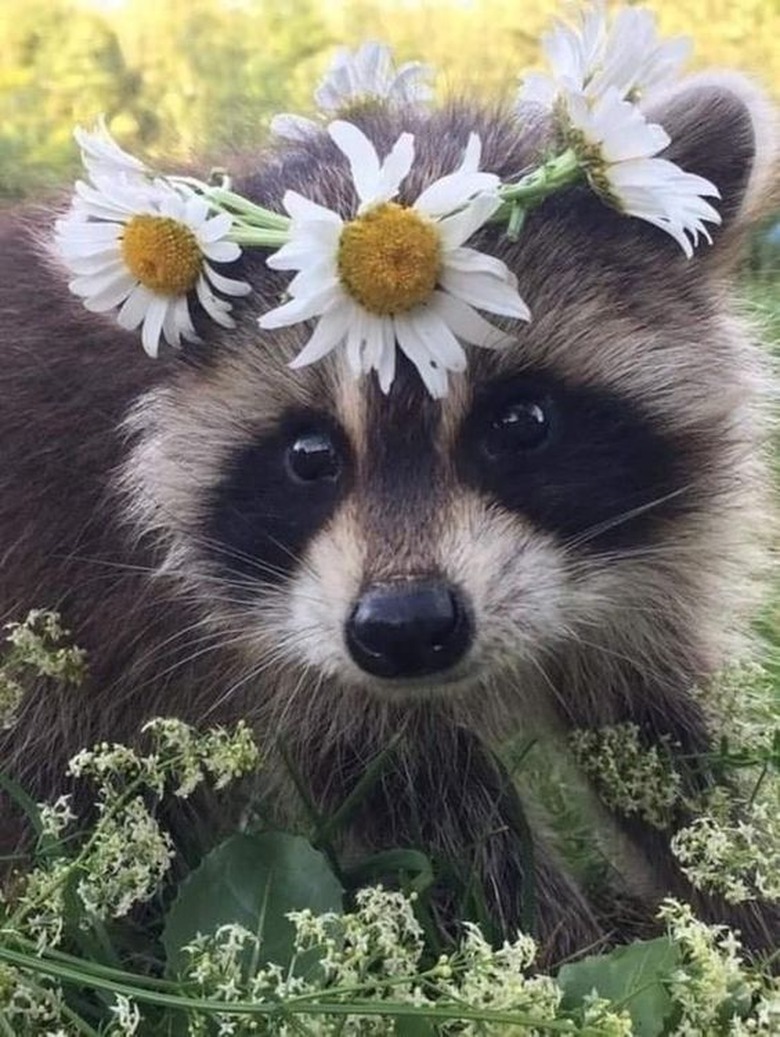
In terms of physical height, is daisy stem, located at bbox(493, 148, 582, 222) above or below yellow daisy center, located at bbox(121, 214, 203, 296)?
above

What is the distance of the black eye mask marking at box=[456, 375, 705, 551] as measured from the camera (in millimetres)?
1595

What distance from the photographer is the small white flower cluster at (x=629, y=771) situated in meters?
1.77

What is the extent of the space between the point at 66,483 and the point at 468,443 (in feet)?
1.47

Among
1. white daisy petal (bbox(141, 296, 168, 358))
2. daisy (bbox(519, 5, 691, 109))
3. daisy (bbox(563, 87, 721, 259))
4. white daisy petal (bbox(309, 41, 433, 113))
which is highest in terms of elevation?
daisy (bbox(519, 5, 691, 109))

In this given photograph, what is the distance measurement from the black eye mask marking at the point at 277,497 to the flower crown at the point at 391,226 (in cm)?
11

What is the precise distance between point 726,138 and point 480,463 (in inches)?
15.3

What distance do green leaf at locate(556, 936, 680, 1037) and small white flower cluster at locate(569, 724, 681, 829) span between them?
238 mm

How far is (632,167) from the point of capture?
157 centimetres

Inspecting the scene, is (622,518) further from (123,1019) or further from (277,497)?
(123,1019)

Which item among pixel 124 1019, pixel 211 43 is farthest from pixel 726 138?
pixel 211 43

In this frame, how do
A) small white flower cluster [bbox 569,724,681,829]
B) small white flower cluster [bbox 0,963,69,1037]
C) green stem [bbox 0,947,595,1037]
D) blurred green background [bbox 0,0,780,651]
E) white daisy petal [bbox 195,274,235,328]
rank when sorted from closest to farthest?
green stem [bbox 0,947,595,1037] → small white flower cluster [bbox 0,963,69,1037] → white daisy petal [bbox 195,274,235,328] → small white flower cluster [bbox 569,724,681,829] → blurred green background [bbox 0,0,780,651]

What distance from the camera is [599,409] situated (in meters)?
1.66

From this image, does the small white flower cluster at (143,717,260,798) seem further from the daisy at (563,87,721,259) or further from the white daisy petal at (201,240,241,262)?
the daisy at (563,87,721,259)

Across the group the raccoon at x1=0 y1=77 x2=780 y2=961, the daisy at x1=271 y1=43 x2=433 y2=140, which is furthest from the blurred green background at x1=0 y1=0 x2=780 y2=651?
the raccoon at x1=0 y1=77 x2=780 y2=961
